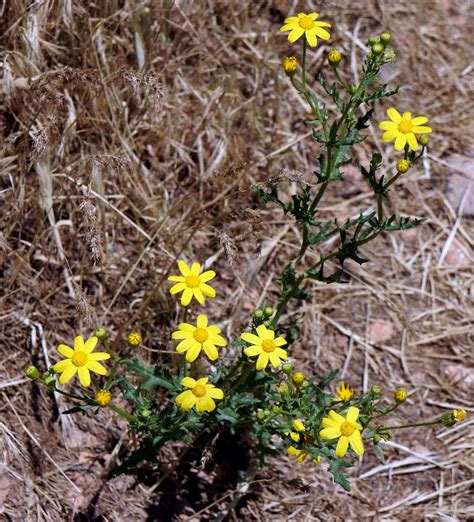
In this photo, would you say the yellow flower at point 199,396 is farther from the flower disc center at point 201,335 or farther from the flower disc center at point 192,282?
the flower disc center at point 192,282

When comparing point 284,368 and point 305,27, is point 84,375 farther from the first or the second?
point 305,27

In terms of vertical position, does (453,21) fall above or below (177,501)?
above

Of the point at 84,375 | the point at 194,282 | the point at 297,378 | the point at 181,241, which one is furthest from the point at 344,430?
the point at 181,241

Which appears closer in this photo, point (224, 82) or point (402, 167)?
point (402, 167)

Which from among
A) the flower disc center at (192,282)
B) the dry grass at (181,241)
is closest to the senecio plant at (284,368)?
the flower disc center at (192,282)

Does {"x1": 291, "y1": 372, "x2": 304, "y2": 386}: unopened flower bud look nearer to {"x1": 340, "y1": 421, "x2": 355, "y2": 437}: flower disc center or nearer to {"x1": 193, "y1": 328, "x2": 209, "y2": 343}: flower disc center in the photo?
{"x1": 340, "y1": 421, "x2": 355, "y2": 437}: flower disc center

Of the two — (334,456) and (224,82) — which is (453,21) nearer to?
(224,82)

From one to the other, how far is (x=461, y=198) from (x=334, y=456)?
2315 mm

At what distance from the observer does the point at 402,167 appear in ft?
8.26

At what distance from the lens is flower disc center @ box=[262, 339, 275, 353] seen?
243 cm

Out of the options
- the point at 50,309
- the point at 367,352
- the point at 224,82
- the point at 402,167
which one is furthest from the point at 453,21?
the point at 50,309

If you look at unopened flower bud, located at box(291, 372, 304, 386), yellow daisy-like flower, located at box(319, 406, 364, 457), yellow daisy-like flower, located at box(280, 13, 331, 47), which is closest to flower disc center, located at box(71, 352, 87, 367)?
unopened flower bud, located at box(291, 372, 304, 386)

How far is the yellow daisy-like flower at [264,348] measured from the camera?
2.41m

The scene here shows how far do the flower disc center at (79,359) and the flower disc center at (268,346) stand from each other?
601mm
